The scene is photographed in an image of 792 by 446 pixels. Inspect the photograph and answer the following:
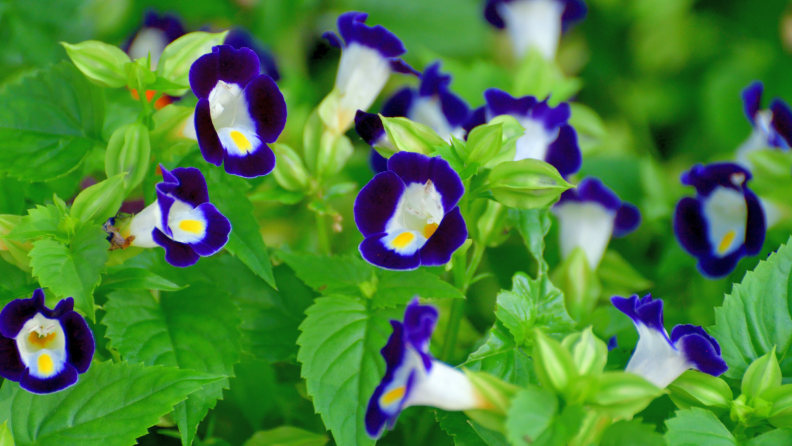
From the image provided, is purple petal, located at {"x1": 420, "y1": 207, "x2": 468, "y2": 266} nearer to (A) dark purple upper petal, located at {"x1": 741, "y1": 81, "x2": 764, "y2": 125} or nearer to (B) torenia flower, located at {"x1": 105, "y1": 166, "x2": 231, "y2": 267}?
(B) torenia flower, located at {"x1": 105, "y1": 166, "x2": 231, "y2": 267}

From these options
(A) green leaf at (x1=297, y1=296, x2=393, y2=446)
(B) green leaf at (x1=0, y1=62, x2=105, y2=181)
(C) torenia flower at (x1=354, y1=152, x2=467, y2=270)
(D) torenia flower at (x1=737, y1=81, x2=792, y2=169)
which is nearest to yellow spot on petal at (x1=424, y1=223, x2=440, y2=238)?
(C) torenia flower at (x1=354, y1=152, x2=467, y2=270)

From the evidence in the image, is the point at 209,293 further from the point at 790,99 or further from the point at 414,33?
the point at 790,99

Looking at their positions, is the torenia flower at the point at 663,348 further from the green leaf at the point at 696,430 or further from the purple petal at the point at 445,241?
the purple petal at the point at 445,241

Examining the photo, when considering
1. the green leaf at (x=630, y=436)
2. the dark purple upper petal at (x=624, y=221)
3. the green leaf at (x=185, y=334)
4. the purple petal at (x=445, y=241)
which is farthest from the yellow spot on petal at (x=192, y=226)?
the dark purple upper petal at (x=624, y=221)

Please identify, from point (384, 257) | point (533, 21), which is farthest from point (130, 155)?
point (533, 21)

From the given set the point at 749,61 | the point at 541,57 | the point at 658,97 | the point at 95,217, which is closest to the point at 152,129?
the point at 95,217
